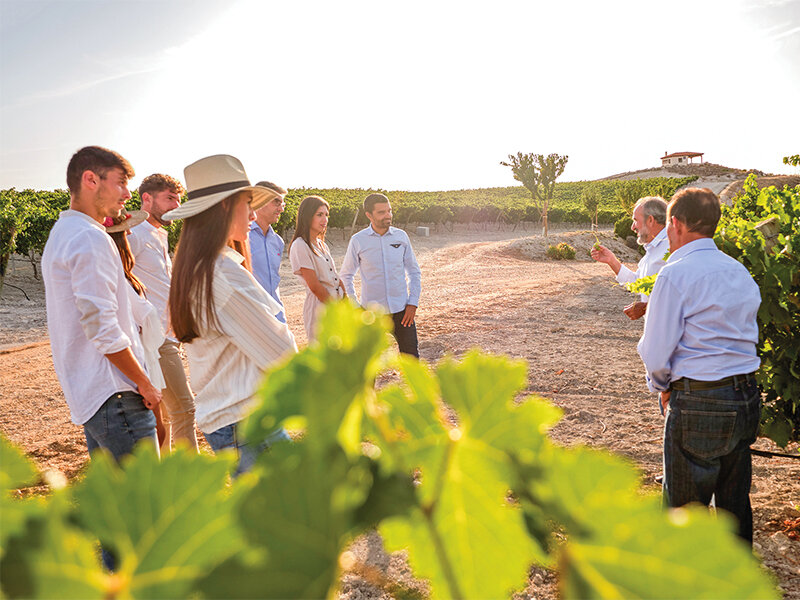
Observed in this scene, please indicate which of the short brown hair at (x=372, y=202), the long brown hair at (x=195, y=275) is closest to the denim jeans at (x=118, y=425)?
the long brown hair at (x=195, y=275)

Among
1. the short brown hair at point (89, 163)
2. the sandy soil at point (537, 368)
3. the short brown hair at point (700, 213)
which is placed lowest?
the sandy soil at point (537, 368)

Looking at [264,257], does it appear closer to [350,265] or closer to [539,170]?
[350,265]

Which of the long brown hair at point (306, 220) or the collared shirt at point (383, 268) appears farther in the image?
the collared shirt at point (383, 268)

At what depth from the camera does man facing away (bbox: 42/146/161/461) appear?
2.44 m

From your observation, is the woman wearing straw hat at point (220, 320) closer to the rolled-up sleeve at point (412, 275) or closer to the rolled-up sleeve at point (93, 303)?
the rolled-up sleeve at point (93, 303)

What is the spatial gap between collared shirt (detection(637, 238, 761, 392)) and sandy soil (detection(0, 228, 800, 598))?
1.48 meters

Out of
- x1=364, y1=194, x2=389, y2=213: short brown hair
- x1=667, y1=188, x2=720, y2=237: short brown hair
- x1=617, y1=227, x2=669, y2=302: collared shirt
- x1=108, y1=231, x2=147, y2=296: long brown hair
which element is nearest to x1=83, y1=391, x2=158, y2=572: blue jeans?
x1=108, y1=231, x2=147, y2=296: long brown hair

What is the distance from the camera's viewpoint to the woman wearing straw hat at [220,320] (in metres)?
2.29

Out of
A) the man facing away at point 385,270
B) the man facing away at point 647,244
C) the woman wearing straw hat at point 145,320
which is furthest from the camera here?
the man facing away at point 385,270

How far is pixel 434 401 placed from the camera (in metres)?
0.34

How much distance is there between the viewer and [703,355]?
2602mm

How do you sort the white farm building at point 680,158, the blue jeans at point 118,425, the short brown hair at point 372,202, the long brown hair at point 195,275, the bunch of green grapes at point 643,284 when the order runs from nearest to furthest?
the long brown hair at point 195,275
the blue jeans at point 118,425
the bunch of green grapes at point 643,284
the short brown hair at point 372,202
the white farm building at point 680,158

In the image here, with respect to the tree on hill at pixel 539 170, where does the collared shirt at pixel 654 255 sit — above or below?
below

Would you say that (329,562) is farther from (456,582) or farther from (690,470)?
(690,470)
